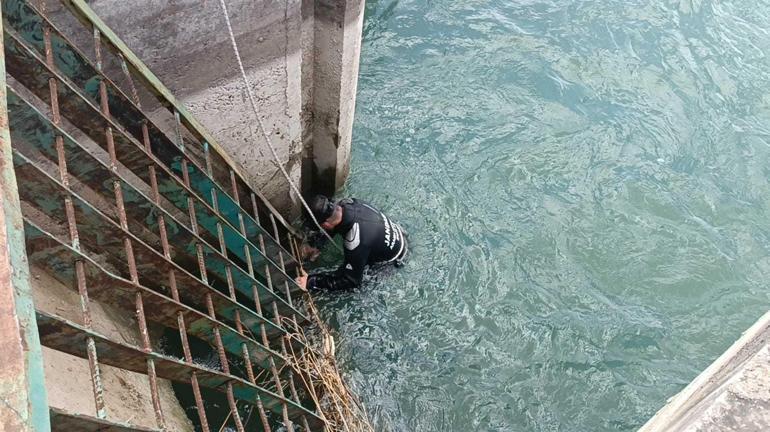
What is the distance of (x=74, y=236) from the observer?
10.1 ft

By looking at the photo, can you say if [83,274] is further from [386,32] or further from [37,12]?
[386,32]

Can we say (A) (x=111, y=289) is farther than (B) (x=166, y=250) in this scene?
No

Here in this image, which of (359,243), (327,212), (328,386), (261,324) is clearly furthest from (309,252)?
(261,324)

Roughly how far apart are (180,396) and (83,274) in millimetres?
2550

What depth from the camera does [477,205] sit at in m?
7.55

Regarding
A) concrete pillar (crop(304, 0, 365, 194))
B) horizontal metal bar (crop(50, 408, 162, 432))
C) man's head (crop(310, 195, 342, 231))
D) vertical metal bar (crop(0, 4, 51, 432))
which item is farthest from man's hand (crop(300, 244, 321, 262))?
vertical metal bar (crop(0, 4, 51, 432))

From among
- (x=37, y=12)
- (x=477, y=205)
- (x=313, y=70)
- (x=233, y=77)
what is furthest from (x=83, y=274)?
(x=477, y=205)

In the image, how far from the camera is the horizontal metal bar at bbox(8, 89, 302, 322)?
10.7 feet

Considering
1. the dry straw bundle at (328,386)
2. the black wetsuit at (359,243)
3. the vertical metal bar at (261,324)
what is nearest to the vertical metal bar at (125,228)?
the vertical metal bar at (261,324)

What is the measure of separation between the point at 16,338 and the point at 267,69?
11.8 ft

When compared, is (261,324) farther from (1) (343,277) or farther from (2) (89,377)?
(1) (343,277)

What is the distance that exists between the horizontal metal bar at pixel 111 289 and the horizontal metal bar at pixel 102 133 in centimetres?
90

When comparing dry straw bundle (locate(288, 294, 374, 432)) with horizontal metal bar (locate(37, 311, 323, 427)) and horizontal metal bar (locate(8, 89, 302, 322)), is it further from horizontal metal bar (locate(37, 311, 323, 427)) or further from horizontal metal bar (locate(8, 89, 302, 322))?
horizontal metal bar (locate(37, 311, 323, 427))

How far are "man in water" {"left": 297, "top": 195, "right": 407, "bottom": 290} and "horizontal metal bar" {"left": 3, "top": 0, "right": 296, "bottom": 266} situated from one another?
693mm
